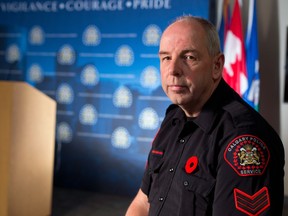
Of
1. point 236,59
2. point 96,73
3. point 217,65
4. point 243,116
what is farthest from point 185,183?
point 96,73

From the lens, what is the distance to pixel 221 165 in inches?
41.2

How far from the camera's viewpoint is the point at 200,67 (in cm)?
117

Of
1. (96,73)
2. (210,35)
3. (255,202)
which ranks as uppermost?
(210,35)

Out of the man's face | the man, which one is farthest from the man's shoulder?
the man's face

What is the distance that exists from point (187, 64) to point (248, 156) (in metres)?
0.33

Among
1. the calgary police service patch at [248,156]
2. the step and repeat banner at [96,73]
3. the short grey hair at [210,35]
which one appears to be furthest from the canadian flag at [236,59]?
A: the calgary police service patch at [248,156]

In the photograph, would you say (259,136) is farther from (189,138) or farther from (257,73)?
(257,73)

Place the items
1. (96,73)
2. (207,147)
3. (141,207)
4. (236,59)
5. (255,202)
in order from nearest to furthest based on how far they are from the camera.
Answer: (255,202), (207,147), (141,207), (236,59), (96,73)

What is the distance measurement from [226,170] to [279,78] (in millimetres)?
3033

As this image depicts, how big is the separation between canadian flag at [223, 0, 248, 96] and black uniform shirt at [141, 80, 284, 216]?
237 centimetres

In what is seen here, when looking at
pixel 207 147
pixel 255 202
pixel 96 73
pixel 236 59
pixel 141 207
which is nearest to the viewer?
pixel 255 202

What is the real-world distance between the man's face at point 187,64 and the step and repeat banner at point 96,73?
2478 mm

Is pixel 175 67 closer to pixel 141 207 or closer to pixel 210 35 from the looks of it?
pixel 210 35

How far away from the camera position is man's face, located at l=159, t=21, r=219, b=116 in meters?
1.15
